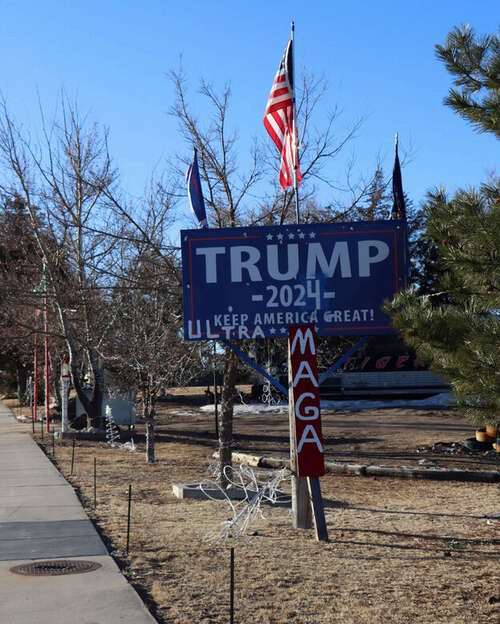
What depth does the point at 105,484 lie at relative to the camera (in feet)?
43.3

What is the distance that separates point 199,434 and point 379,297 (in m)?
16.5

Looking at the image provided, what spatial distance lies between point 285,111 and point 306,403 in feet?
13.1

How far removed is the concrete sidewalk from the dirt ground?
0.75ft

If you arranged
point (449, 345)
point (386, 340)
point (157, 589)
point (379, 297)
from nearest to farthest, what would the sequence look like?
1. point (157, 589)
2. point (449, 345)
3. point (379, 297)
4. point (386, 340)

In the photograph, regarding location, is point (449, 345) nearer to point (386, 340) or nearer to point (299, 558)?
point (299, 558)

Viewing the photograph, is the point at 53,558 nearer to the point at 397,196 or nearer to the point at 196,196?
the point at 196,196

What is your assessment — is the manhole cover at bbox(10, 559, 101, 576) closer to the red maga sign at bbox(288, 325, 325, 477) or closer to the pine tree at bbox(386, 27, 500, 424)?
the red maga sign at bbox(288, 325, 325, 477)

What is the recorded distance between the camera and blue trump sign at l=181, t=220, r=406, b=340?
960 cm

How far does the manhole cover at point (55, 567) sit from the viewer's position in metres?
6.93

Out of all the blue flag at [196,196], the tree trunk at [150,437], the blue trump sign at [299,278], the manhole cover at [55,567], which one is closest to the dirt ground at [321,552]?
the tree trunk at [150,437]

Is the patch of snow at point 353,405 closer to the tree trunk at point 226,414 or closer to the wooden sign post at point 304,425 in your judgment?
the tree trunk at point 226,414

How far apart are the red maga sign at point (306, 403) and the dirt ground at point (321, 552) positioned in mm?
893

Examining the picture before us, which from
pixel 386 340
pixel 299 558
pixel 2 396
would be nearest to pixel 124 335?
pixel 299 558

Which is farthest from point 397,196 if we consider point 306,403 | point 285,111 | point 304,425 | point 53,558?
point 53,558
